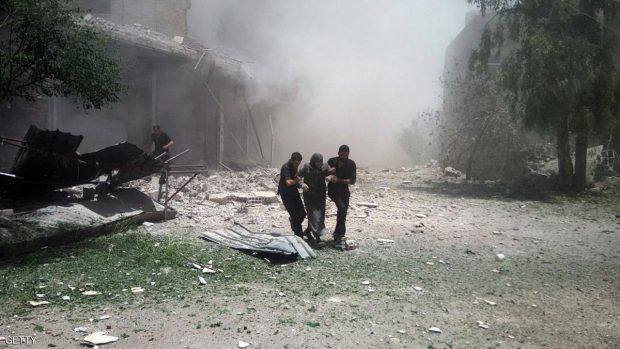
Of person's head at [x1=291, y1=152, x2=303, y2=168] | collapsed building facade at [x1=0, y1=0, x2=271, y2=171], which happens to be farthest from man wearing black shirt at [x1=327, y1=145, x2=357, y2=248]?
collapsed building facade at [x1=0, y1=0, x2=271, y2=171]

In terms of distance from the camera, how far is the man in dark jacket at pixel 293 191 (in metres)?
6.23

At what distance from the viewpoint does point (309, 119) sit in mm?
24219

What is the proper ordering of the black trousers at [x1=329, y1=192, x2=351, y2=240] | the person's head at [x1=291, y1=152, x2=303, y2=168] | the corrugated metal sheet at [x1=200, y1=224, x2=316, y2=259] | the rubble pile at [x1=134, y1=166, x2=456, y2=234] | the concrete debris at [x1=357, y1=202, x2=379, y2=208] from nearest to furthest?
the corrugated metal sheet at [x1=200, y1=224, x2=316, y2=259]
the person's head at [x1=291, y1=152, x2=303, y2=168]
the black trousers at [x1=329, y1=192, x2=351, y2=240]
the rubble pile at [x1=134, y1=166, x2=456, y2=234]
the concrete debris at [x1=357, y1=202, x2=379, y2=208]

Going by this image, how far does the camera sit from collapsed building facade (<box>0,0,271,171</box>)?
11000 mm

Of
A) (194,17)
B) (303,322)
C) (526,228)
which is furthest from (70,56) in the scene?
(194,17)

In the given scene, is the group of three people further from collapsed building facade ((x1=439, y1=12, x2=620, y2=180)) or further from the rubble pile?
collapsed building facade ((x1=439, y1=12, x2=620, y2=180))

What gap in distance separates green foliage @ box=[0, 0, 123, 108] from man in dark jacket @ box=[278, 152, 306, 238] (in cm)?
254

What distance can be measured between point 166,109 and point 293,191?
371 inches

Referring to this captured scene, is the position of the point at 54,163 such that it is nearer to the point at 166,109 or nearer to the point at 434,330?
the point at 434,330

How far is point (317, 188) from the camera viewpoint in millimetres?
6336

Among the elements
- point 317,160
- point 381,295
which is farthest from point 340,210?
point 381,295

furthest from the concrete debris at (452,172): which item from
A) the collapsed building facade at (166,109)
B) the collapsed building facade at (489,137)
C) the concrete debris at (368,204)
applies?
the concrete debris at (368,204)

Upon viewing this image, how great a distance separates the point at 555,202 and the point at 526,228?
149 inches

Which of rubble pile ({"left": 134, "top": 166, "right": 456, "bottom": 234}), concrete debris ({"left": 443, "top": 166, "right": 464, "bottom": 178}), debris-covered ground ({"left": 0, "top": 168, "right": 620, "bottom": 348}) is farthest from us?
concrete debris ({"left": 443, "top": 166, "right": 464, "bottom": 178})
